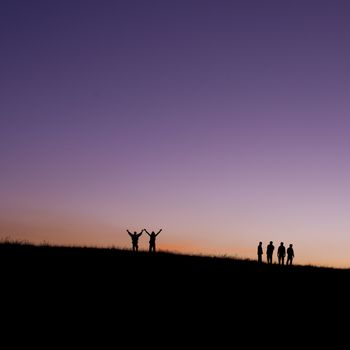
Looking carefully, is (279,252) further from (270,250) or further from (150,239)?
(150,239)

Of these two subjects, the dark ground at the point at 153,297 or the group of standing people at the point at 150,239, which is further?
the group of standing people at the point at 150,239

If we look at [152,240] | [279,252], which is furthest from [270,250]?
[152,240]

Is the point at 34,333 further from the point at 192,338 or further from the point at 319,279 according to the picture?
the point at 319,279

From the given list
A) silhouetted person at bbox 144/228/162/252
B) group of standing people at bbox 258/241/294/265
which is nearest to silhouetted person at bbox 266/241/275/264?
group of standing people at bbox 258/241/294/265

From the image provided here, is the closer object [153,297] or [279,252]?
[153,297]

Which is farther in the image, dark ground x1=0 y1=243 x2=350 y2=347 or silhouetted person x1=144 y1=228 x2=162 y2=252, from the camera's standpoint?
silhouetted person x1=144 y1=228 x2=162 y2=252

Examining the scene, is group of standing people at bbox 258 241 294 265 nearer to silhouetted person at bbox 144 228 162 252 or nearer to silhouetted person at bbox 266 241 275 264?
silhouetted person at bbox 266 241 275 264

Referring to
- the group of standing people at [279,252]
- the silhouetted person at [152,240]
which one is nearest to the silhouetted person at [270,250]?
the group of standing people at [279,252]

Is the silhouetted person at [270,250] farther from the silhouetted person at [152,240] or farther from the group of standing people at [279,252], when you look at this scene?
the silhouetted person at [152,240]

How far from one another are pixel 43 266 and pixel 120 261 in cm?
537

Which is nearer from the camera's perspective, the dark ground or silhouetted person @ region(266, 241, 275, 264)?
the dark ground

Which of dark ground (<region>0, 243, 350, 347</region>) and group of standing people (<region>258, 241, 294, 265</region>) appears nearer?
dark ground (<region>0, 243, 350, 347</region>)

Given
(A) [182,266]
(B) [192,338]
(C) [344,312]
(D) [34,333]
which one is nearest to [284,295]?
(C) [344,312]

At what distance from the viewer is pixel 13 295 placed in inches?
854
